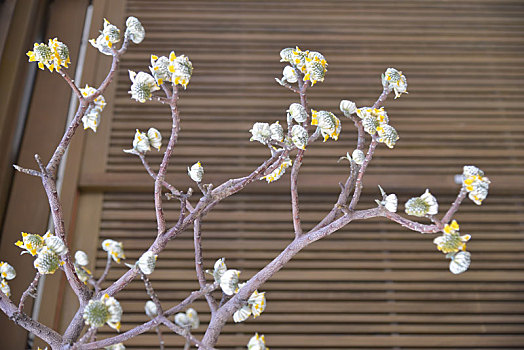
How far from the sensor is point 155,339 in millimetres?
1224

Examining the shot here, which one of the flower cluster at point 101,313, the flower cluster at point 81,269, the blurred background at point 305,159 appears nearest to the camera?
the flower cluster at point 101,313

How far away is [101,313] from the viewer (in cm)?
52

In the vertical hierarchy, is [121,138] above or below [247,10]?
below

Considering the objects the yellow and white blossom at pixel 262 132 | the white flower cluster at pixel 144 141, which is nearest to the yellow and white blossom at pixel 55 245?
the white flower cluster at pixel 144 141

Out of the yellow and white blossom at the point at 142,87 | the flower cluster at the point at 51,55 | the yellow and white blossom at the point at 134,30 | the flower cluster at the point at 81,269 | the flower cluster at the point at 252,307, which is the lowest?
the flower cluster at the point at 252,307

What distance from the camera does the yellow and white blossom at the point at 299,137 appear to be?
0.62 meters

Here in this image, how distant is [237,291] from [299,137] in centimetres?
19

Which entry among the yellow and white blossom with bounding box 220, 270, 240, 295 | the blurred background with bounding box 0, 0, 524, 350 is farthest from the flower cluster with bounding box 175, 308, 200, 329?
the blurred background with bounding box 0, 0, 524, 350

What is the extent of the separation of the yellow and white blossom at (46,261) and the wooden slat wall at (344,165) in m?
0.72

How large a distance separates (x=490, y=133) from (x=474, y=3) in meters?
0.46

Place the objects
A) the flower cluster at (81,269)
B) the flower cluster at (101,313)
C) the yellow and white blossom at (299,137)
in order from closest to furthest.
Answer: the flower cluster at (101,313), the yellow and white blossom at (299,137), the flower cluster at (81,269)

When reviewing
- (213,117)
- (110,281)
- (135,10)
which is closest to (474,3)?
(213,117)

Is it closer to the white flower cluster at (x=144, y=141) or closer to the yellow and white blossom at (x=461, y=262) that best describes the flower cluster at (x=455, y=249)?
the yellow and white blossom at (x=461, y=262)

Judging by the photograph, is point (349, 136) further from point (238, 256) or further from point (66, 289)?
point (66, 289)
